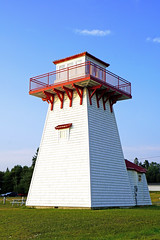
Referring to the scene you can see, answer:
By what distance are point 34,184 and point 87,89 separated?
8.76 metres

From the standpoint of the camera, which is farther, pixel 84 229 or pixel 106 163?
pixel 106 163

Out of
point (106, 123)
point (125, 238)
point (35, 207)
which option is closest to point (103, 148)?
point (106, 123)

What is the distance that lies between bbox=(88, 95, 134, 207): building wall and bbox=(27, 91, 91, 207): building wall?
60cm

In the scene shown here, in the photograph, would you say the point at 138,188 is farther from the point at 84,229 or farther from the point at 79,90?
the point at 84,229

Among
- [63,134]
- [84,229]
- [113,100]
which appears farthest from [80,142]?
[84,229]

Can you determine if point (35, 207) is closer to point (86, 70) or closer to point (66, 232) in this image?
point (86, 70)

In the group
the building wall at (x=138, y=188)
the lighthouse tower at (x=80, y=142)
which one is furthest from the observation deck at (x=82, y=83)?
the building wall at (x=138, y=188)

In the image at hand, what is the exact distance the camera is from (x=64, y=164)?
78.6ft

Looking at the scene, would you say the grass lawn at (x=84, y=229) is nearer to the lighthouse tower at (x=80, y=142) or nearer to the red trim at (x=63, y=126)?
the lighthouse tower at (x=80, y=142)

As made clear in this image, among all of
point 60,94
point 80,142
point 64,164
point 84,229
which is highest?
point 60,94

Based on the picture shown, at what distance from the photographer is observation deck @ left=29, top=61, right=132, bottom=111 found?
80.1ft

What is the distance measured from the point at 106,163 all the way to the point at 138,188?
6.63m

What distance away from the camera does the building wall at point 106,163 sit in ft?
74.6

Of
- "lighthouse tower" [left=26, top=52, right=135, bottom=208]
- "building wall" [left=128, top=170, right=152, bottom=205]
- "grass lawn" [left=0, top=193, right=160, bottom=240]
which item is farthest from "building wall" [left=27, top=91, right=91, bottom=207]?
"building wall" [left=128, top=170, right=152, bottom=205]
